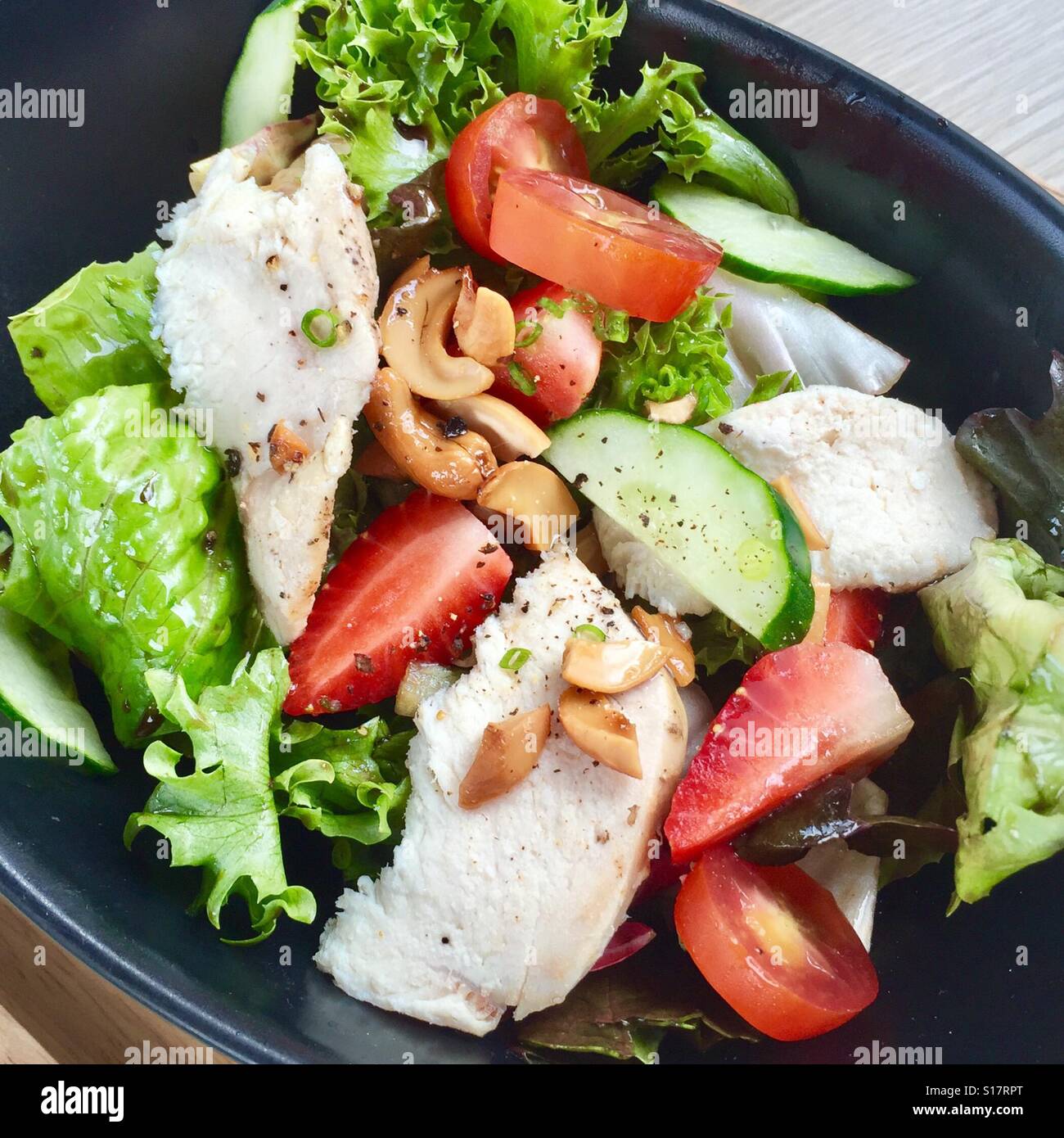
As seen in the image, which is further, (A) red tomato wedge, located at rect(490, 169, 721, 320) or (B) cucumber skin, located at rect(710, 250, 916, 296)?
(B) cucumber skin, located at rect(710, 250, 916, 296)

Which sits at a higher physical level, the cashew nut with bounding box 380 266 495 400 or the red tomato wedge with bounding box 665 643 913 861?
the cashew nut with bounding box 380 266 495 400

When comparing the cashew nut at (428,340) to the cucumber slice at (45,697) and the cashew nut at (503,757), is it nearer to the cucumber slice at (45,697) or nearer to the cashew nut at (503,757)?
the cashew nut at (503,757)

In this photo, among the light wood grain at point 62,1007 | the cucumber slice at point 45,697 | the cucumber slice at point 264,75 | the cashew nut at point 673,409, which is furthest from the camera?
the cucumber slice at point 264,75

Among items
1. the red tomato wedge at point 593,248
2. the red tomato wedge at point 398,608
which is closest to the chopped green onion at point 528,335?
the red tomato wedge at point 593,248

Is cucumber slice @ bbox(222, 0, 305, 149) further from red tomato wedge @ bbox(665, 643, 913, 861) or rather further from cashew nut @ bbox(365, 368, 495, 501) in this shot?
red tomato wedge @ bbox(665, 643, 913, 861)

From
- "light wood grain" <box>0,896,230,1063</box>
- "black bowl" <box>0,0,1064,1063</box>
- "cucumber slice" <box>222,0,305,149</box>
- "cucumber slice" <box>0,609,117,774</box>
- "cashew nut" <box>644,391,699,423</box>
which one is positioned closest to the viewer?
"black bowl" <box>0,0,1064,1063</box>

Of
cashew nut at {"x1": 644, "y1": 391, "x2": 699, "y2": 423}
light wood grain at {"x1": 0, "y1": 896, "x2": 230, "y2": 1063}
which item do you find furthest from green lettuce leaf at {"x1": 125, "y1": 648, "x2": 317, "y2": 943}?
cashew nut at {"x1": 644, "y1": 391, "x2": 699, "y2": 423}
